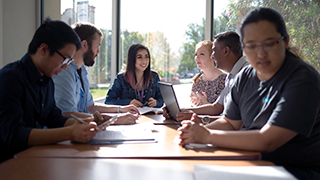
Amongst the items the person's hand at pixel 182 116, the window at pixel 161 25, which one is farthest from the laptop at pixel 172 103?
the window at pixel 161 25

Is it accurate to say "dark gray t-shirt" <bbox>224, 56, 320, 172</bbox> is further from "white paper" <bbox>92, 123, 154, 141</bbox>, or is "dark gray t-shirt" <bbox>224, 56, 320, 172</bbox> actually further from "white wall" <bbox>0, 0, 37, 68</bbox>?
"white wall" <bbox>0, 0, 37, 68</bbox>

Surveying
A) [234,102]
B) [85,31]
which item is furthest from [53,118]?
[234,102]

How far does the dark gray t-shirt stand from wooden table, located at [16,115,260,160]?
23cm

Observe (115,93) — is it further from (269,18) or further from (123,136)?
(269,18)

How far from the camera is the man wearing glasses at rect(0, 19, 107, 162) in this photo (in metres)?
1.31

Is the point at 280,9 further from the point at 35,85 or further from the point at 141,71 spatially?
the point at 35,85

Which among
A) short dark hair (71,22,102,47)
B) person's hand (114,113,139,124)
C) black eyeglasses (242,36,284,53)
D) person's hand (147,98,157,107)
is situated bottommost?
person's hand (147,98,157,107)

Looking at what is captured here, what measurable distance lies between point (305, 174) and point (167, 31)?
4.00m

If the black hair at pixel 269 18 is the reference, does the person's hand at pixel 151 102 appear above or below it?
below

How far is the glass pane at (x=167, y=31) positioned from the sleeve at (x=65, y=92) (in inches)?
99.2

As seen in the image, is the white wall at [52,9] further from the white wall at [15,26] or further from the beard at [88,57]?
the beard at [88,57]

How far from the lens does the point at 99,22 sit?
198 inches

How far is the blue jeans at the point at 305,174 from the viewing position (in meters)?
1.26

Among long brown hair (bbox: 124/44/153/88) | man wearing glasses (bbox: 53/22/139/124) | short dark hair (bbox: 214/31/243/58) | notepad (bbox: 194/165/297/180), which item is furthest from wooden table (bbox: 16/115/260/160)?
long brown hair (bbox: 124/44/153/88)
